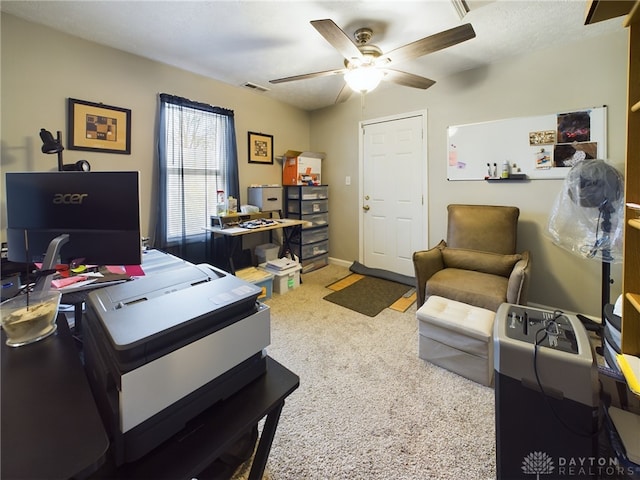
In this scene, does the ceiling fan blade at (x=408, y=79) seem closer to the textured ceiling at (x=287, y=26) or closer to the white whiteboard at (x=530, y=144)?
the textured ceiling at (x=287, y=26)

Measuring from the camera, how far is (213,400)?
74cm

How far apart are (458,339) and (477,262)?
1.06 metres

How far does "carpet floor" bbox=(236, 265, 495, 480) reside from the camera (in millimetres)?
1258

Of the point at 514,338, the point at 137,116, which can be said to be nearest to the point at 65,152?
the point at 137,116

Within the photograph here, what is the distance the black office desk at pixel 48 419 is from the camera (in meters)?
0.49

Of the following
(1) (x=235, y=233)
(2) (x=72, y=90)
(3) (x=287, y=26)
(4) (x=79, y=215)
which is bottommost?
(1) (x=235, y=233)

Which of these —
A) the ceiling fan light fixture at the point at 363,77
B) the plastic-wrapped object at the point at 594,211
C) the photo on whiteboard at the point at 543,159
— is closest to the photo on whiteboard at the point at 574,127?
the photo on whiteboard at the point at 543,159

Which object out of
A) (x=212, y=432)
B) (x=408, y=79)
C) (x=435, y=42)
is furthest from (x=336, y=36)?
(x=212, y=432)

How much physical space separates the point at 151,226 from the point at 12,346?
2279 millimetres

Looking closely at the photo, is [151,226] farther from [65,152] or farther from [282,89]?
[282,89]

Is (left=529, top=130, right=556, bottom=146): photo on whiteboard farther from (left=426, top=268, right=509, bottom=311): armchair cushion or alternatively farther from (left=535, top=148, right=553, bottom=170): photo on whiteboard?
(left=426, top=268, right=509, bottom=311): armchair cushion

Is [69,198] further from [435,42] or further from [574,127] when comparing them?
[574,127]

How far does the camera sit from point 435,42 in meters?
1.79

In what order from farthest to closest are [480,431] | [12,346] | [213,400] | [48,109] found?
[48,109] → [480,431] → [12,346] → [213,400]
